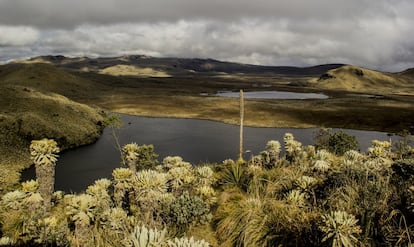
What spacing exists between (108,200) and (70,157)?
114 feet

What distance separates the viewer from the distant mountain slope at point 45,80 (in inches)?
4619

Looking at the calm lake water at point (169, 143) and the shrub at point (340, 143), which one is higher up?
the shrub at point (340, 143)

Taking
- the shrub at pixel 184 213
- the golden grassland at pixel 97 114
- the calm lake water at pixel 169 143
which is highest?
the shrub at pixel 184 213

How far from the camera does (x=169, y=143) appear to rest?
166ft

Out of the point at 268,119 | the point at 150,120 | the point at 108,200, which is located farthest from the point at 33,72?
the point at 108,200

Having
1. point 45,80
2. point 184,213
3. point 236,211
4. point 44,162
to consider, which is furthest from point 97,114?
point 45,80

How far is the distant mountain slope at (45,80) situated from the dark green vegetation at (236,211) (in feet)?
372

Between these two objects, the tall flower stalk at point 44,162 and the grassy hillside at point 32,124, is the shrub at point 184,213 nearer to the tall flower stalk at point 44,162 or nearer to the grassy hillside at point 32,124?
the tall flower stalk at point 44,162

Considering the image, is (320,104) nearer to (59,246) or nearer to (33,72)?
(59,246)

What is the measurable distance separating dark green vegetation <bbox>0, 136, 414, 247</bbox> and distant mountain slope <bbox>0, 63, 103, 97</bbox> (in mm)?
113247

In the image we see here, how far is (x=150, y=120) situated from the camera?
74.5 meters

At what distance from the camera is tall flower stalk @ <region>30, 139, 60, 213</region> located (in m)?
13.2

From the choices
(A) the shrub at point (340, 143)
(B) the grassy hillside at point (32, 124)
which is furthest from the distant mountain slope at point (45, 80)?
(A) the shrub at point (340, 143)

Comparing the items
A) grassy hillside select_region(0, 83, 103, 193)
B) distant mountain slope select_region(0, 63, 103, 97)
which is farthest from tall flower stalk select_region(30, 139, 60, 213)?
distant mountain slope select_region(0, 63, 103, 97)
